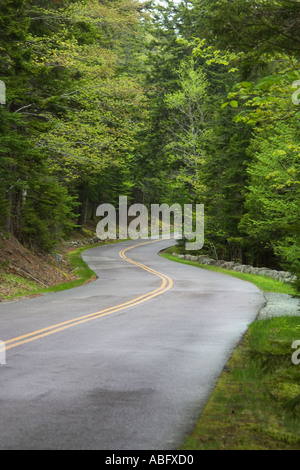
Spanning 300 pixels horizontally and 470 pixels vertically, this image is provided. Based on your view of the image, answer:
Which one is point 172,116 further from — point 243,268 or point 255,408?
point 255,408

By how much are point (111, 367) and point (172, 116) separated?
37237 millimetres

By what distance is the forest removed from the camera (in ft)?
21.2

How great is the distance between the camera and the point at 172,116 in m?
41.7

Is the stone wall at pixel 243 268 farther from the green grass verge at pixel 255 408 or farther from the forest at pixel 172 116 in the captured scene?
the green grass verge at pixel 255 408

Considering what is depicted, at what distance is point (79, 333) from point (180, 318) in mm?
3011

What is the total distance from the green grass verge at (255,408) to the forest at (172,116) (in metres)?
1.36

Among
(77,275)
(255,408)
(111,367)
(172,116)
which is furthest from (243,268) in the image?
(255,408)

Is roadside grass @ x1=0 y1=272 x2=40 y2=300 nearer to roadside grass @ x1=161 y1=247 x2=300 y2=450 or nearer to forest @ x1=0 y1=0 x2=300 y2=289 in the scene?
forest @ x1=0 y1=0 x2=300 y2=289

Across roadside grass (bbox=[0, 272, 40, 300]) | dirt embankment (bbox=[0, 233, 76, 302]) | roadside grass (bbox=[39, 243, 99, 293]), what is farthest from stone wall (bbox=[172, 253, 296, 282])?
dirt embankment (bbox=[0, 233, 76, 302])

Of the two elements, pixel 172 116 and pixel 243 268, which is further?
pixel 172 116

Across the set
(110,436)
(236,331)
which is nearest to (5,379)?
(110,436)

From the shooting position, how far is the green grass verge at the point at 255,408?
4.13 metres

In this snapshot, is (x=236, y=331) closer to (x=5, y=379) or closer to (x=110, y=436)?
(x=5, y=379)

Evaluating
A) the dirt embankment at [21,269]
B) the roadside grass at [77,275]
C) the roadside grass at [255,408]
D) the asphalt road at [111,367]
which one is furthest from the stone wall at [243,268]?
the roadside grass at [255,408]
